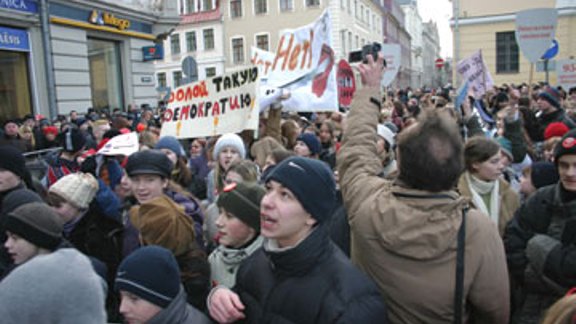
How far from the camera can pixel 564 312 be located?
1409 millimetres

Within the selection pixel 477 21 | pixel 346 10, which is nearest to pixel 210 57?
pixel 346 10

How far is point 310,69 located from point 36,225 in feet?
15.6

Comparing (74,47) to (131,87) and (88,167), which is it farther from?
(88,167)

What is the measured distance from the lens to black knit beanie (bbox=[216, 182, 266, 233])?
99.9 inches

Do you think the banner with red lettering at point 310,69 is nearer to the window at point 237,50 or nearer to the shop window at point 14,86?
the shop window at point 14,86

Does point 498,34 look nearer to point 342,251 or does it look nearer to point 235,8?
point 235,8

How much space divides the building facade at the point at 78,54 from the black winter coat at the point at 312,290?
43.2 feet

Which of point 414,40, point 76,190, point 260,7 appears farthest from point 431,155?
point 414,40

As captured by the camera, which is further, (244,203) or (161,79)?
(161,79)

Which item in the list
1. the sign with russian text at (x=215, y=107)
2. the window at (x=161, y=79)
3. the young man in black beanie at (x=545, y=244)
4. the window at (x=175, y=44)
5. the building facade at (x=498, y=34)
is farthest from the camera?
the window at (x=161, y=79)

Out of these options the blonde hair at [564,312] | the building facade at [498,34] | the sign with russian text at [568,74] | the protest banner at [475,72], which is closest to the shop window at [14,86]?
the protest banner at [475,72]

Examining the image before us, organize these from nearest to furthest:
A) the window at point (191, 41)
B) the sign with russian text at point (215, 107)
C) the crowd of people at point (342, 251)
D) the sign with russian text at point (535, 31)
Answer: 1. the crowd of people at point (342, 251)
2. the sign with russian text at point (215, 107)
3. the sign with russian text at point (535, 31)
4. the window at point (191, 41)

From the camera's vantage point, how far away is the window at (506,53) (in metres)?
25.1

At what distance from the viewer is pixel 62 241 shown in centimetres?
267
